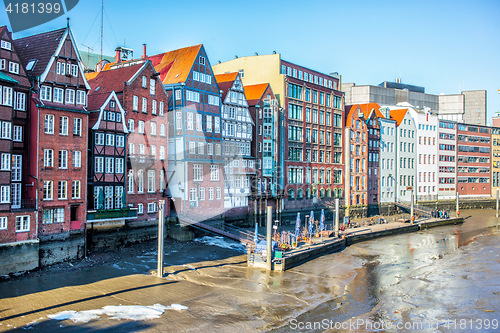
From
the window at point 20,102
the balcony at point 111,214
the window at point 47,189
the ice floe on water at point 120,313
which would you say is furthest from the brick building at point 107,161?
the ice floe on water at point 120,313

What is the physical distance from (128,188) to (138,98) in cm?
973

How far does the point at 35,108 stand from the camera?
36969 millimetres

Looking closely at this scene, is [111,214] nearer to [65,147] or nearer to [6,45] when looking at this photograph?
[65,147]

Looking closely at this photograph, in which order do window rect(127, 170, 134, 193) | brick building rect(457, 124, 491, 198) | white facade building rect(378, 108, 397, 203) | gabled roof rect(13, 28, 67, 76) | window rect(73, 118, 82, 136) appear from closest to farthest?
gabled roof rect(13, 28, 67, 76), window rect(73, 118, 82, 136), window rect(127, 170, 134, 193), white facade building rect(378, 108, 397, 203), brick building rect(457, 124, 491, 198)

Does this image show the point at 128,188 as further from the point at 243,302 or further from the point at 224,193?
the point at 243,302

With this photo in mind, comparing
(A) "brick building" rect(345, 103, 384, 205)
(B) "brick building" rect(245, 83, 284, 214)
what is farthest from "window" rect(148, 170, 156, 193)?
(A) "brick building" rect(345, 103, 384, 205)

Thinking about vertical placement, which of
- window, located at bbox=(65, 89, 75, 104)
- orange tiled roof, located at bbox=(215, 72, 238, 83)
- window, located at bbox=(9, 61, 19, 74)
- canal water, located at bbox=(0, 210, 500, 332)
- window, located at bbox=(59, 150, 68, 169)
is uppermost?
orange tiled roof, located at bbox=(215, 72, 238, 83)

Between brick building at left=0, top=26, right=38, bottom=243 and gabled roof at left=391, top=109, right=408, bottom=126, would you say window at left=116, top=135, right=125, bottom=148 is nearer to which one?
brick building at left=0, top=26, right=38, bottom=243

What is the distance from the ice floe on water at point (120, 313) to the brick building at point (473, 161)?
99.0 m

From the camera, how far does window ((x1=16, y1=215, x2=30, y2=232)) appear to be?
34.6 m

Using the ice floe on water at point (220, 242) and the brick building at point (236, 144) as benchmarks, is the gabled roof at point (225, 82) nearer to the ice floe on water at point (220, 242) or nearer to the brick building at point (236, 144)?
the brick building at point (236, 144)

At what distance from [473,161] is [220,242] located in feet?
289

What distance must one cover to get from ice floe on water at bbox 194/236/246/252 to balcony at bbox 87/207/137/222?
8234 mm

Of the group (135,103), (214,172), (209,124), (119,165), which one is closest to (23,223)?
(119,165)
